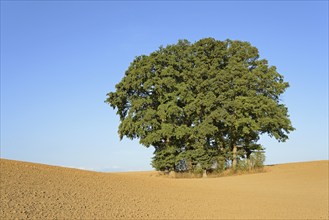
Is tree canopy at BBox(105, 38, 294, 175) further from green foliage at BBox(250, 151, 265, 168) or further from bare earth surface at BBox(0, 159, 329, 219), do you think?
bare earth surface at BBox(0, 159, 329, 219)

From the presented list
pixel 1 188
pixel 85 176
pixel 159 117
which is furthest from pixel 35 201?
pixel 159 117

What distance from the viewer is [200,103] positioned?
31.0m

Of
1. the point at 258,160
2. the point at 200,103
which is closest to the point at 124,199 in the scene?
the point at 200,103

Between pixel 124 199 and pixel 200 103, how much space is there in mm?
18627

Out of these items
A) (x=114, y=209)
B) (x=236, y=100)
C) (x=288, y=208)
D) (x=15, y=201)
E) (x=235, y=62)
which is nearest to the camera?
(x=15, y=201)

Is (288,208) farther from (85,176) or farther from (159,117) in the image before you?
(159,117)

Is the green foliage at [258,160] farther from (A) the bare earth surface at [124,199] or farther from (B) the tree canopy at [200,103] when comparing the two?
(A) the bare earth surface at [124,199]

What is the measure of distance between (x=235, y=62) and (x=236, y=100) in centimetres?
401

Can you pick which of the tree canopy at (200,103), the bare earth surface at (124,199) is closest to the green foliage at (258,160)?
the tree canopy at (200,103)

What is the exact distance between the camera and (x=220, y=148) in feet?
114

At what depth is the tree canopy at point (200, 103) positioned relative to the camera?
31203mm

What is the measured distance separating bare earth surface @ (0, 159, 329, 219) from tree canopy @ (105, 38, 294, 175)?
11.1 meters

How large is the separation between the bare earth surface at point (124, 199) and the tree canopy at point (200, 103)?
11.1 meters

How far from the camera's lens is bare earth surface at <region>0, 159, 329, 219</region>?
1070cm
